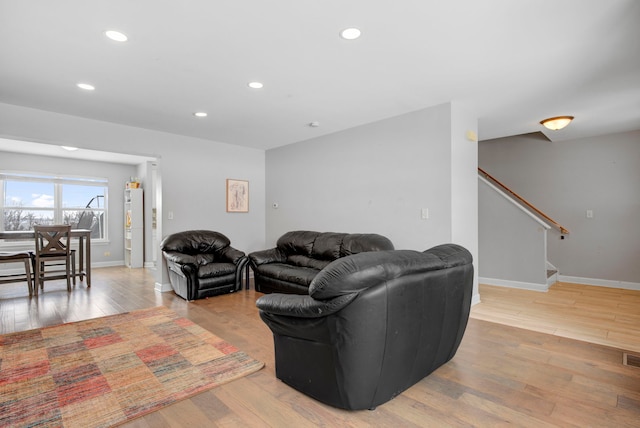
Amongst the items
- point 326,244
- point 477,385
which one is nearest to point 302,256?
point 326,244

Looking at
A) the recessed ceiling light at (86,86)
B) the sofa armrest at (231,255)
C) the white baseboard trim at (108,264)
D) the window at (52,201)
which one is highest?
the recessed ceiling light at (86,86)

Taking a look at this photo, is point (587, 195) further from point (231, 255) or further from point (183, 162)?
point (183, 162)

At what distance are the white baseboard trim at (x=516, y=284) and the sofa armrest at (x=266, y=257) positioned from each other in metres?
3.47

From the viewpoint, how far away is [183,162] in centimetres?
537

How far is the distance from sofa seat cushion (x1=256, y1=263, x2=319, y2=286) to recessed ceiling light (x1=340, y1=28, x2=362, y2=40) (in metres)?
2.75

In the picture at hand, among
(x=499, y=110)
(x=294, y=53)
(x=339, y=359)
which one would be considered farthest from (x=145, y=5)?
(x=499, y=110)

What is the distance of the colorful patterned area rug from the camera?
77.7 inches

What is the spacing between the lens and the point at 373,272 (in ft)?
5.84

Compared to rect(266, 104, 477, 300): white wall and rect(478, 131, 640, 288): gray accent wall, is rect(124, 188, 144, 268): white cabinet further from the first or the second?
rect(478, 131, 640, 288): gray accent wall

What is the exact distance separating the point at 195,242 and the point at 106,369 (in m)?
2.75

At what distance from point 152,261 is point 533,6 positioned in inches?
306

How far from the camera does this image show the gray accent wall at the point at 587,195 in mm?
5230

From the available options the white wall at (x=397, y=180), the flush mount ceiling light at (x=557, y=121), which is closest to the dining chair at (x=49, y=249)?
the white wall at (x=397, y=180)

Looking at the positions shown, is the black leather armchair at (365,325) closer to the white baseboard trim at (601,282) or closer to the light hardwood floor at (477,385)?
the light hardwood floor at (477,385)
